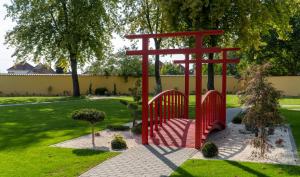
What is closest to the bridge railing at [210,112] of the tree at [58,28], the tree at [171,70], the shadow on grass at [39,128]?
the shadow on grass at [39,128]

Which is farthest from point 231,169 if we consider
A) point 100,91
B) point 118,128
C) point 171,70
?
point 171,70

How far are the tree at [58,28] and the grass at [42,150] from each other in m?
16.0

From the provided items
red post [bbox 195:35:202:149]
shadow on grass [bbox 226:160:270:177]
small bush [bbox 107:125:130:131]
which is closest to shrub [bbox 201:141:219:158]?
shadow on grass [bbox 226:160:270:177]

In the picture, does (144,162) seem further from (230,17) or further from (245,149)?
(230,17)

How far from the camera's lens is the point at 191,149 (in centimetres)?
1052

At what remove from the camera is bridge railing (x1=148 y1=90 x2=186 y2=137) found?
41.1ft

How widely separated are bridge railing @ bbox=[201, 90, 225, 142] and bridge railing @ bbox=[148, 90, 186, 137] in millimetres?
1242

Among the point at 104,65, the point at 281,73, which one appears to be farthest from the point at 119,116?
the point at 281,73

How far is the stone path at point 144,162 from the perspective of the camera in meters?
8.14

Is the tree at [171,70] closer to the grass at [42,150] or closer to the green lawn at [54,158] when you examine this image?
the grass at [42,150]

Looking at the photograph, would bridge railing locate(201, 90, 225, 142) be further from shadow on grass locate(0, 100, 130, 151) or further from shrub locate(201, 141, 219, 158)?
shadow on grass locate(0, 100, 130, 151)

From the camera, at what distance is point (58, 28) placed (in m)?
33.2

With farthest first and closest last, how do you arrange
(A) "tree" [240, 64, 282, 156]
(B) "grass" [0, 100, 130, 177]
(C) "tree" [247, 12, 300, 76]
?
(C) "tree" [247, 12, 300, 76], (A) "tree" [240, 64, 282, 156], (B) "grass" [0, 100, 130, 177]

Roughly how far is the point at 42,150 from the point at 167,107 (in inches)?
217
